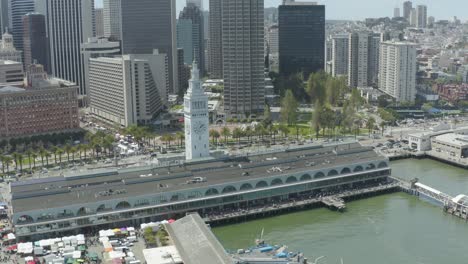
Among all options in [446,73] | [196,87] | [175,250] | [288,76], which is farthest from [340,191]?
[446,73]

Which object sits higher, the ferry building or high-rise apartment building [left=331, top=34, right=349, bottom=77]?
high-rise apartment building [left=331, top=34, right=349, bottom=77]

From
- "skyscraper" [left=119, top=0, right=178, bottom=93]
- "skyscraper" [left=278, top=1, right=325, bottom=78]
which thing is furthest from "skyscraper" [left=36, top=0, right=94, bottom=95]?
Result: "skyscraper" [left=278, top=1, right=325, bottom=78]

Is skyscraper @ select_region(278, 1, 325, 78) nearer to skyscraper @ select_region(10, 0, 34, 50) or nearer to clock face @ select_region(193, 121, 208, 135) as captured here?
skyscraper @ select_region(10, 0, 34, 50)

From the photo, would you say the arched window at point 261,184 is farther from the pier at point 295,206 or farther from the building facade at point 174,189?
the pier at point 295,206

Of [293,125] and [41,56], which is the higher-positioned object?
[41,56]

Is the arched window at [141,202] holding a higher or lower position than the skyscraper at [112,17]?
lower

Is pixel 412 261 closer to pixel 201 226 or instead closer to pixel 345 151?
pixel 201 226

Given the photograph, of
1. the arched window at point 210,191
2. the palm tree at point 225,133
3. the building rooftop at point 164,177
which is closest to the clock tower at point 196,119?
the building rooftop at point 164,177
